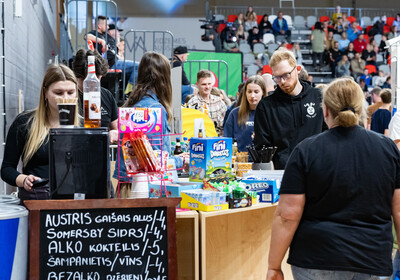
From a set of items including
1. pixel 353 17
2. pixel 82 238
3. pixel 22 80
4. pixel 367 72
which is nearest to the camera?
pixel 82 238

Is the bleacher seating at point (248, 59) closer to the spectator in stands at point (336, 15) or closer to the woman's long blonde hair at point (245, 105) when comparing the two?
the spectator in stands at point (336, 15)

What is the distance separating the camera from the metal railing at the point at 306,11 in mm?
19078

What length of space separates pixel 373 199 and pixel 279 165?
4.91 feet

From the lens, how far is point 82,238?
2.23 metres

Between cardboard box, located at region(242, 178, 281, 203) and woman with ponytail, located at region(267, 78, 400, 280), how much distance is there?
2.34 feet

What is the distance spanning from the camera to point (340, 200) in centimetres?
208

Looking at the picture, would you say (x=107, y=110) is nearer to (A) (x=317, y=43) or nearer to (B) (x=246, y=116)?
(B) (x=246, y=116)

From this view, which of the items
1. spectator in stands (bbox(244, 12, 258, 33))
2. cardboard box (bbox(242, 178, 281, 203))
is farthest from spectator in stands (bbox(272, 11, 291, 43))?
cardboard box (bbox(242, 178, 281, 203))

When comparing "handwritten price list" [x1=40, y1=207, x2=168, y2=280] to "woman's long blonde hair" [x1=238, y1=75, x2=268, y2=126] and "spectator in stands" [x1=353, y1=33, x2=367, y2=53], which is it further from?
"spectator in stands" [x1=353, y1=33, x2=367, y2=53]

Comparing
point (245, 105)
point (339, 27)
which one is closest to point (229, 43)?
point (339, 27)

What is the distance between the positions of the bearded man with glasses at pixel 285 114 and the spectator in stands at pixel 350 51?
14.3m

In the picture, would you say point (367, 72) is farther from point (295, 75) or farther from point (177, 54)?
point (295, 75)

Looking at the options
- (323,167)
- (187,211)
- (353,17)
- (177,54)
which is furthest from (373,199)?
(353,17)

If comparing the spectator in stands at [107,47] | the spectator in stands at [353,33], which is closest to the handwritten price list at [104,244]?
the spectator in stands at [107,47]
